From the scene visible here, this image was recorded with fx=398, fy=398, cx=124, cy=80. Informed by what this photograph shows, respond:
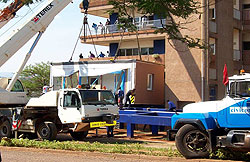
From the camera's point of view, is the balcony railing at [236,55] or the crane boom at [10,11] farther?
the balcony railing at [236,55]

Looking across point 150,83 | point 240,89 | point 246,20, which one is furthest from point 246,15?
point 240,89

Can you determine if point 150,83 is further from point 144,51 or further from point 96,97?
point 96,97

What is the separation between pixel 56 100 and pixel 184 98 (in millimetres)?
13285

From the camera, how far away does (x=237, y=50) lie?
1232 inches

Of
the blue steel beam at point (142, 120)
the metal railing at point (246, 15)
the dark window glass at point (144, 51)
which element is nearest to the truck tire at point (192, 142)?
the blue steel beam at point (142, 120)

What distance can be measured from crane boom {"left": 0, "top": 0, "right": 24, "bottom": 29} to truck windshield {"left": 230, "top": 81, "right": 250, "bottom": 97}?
11258mm

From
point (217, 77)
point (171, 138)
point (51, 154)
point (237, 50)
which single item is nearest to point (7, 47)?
point (51, 154)

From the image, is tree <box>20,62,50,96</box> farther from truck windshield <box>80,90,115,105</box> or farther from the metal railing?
truck windshield <box>80,90,115,105</box>

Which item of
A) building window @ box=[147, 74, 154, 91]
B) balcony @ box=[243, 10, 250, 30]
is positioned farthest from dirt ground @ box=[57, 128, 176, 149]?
balcony @ box=[243, 10, 250, 30]

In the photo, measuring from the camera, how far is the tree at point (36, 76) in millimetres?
43312

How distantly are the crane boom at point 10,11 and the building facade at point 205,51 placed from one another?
8958 mm

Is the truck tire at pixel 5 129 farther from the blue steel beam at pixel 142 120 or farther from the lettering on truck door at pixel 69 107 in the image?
the blue steel beam at pixel 142 120

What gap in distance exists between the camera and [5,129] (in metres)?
18.1

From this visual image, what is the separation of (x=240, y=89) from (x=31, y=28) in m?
11.4
